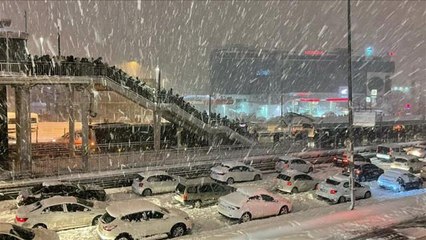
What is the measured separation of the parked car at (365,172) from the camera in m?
27.1

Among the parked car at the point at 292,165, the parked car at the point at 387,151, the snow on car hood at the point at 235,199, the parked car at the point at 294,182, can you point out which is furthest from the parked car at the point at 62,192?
the parked car at the point at 387,151

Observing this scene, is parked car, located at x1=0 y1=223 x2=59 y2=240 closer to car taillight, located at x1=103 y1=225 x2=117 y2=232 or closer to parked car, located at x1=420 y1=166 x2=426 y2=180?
car taillight, located at x1=103 y1=225 x2=117 y2=232

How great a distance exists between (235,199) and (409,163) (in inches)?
677

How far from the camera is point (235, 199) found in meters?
18.6

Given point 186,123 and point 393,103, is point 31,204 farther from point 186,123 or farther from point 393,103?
point 393,103

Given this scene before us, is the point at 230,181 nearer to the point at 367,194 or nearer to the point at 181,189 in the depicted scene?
the point at 181,189

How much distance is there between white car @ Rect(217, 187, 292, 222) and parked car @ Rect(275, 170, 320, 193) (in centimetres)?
365

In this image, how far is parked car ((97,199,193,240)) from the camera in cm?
1490

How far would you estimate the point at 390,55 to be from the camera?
125625 mm

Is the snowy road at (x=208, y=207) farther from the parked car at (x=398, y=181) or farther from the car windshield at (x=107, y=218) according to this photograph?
the car windshield at (x=107, y=218)

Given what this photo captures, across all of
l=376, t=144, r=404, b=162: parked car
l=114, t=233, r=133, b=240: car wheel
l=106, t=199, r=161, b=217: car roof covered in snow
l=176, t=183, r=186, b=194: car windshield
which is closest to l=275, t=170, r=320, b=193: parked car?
l=176, t=183, r=186, b=194: car windshield

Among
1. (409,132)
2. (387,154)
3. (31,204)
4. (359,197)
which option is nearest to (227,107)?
(409,132)

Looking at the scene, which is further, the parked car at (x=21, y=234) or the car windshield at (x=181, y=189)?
the car windshield at (x=181, y=189)

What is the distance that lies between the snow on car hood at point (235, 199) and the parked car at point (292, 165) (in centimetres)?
1014
